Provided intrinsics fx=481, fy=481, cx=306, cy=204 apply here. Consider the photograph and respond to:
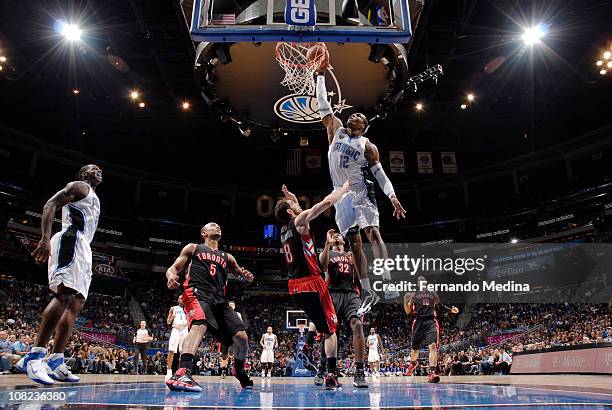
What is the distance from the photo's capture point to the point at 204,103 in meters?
21.6

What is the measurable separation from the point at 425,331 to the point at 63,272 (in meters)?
7.37

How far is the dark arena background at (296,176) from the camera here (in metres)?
7.79

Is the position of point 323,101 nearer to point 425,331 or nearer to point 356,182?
point 356,182

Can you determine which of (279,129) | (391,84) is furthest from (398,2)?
(279,129)

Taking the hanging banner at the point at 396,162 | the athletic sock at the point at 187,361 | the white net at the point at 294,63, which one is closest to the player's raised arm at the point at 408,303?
the white net at the point at 294,63

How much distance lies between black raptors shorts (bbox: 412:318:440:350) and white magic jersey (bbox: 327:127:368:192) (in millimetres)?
5675

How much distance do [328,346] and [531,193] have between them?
24.2 m

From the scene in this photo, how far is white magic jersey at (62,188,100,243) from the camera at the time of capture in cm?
498

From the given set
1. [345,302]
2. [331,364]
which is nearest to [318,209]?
[345,302]

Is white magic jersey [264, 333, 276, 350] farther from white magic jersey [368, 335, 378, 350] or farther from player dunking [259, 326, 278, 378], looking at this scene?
white magic jersey [368, 335, 378, 350]

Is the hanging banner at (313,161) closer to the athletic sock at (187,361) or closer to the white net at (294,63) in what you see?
the white net at (294,63)

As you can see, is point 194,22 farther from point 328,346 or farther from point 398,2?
point 328,346

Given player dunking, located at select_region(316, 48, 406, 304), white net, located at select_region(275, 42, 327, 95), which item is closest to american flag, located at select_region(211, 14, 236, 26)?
player dunking, located at select_region(316, 48, 406, 304)

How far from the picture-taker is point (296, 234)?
561 centimetres
